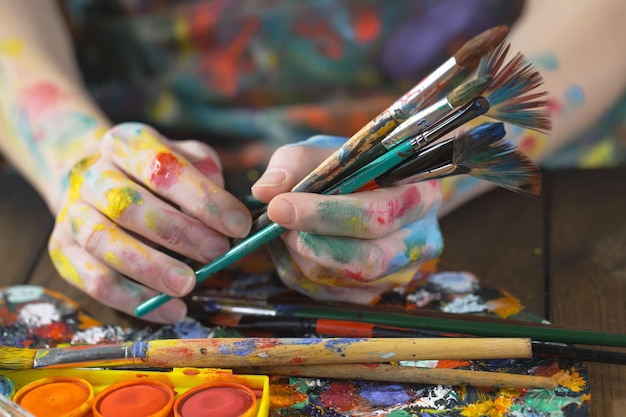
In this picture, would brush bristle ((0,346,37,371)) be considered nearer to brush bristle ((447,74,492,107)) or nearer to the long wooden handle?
the long wooden handle

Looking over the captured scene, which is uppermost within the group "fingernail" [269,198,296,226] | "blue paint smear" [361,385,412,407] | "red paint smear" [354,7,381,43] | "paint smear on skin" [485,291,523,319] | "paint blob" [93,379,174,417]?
"red paint smear" [354,7,381,43]

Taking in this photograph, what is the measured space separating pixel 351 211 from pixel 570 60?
1.54ft

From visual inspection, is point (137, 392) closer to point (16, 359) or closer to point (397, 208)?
point (16, 359)

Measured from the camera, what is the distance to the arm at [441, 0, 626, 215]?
3.03ft

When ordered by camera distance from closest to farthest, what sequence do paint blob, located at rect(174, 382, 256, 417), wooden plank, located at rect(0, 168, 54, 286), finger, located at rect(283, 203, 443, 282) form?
paint blob, located at rect(174, 382, 256, 417), finger, located at rect(283, 203, 443, 282), wooden plank, located at rect(0, 168, 54, 286)

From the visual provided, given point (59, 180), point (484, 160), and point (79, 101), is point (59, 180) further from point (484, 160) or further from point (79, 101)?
point (484, 160)

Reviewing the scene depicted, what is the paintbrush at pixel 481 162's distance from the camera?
1.82 ft

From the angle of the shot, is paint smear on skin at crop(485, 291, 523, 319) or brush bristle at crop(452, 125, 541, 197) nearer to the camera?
brush bristle at crop(452, 125, 541, 197)

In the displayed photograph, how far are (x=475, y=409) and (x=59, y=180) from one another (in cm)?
54

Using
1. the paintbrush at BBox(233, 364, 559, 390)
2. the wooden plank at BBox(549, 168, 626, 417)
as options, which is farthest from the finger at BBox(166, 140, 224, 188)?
the wooden plank at BBox(549, 168, 626, 417)

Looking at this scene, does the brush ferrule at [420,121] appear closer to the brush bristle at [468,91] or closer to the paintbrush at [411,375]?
the brush bristle at [468,91]

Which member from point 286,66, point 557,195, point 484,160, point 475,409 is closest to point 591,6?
point 557,195

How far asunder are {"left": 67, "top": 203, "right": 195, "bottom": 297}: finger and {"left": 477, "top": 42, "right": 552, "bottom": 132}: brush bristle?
295 mm

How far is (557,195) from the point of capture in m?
0.92
